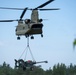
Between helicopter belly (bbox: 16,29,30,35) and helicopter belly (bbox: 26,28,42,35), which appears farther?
helicopter belly (bbox: 16,29,30,35)

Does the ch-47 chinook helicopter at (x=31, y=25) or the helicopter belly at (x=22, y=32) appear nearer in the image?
the ch-47 chinook helicopter at (x=31, y=25)

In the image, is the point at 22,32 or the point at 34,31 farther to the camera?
the point at 22,32

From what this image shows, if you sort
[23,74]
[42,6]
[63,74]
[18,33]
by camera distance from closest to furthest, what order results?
[42,6], [18,33], [23,74], [63,74]

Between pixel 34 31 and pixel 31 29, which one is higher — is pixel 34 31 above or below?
below

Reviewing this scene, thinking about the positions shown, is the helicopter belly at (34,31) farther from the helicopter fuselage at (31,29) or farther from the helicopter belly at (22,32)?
the helicopter belly at (22,32)

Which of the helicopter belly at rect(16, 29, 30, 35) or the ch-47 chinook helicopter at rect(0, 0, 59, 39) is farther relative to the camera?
the helicopter belly at rect(16, 29, 30, 35)

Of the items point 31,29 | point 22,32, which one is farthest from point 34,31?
point 22,32

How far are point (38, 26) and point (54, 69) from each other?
313 ft

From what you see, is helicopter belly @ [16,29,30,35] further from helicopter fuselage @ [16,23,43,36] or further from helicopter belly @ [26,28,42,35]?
helicopter belly @ [26,28,42,35]

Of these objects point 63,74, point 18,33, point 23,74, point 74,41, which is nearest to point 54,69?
point 63,74

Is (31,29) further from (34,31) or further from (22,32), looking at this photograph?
(22,32)

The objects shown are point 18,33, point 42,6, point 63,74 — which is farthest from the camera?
point 63,74

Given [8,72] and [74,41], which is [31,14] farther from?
[8,72]

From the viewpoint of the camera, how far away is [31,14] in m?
32.0
